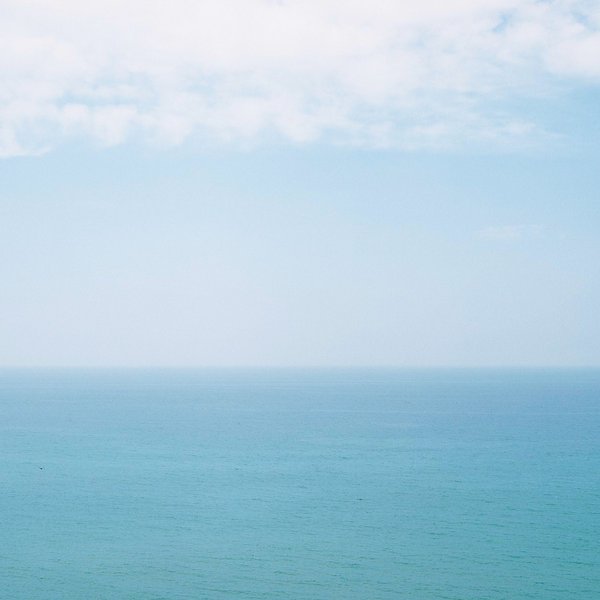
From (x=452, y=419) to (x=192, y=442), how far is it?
50.0 m

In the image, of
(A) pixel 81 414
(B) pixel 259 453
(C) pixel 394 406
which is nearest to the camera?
(B) pixel 259 453

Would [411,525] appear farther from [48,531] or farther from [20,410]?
[20,410]

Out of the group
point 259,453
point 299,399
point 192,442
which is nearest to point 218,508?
point 259,453

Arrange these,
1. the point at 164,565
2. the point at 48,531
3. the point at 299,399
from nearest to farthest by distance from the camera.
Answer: the point at 164,565, the point at 48,531, the point at 299,399

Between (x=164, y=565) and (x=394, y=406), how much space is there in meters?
113

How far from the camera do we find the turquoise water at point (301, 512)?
39.4 m

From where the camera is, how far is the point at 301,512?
177 feet

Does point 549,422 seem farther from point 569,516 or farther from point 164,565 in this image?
point 164,565

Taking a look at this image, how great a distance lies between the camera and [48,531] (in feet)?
161

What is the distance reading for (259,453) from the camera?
82.4 m

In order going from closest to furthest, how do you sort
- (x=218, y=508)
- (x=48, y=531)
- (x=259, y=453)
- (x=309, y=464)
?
(x=48, y=531) < (x=218, y=508) < (x=309, y=464) < (x=259, y=453)

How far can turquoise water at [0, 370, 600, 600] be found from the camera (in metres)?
39.4

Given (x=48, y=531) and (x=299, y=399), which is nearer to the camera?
(x=48, y=531)

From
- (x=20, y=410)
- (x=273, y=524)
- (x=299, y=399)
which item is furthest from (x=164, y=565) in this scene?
(x=299, y=399)
